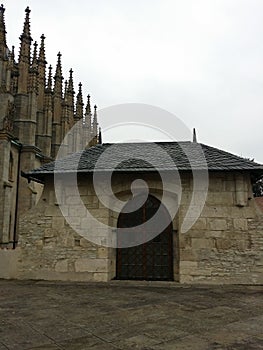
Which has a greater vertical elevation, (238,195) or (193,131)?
(193,131)

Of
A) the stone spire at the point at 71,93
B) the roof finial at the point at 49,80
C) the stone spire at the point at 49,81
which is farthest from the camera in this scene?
the stone spire at the point at 71,93

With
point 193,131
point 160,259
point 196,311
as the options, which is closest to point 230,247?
point 160,259

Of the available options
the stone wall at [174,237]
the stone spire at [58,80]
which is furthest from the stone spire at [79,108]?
the stone wall at [174,237]

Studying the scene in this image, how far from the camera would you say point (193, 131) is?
17.5 m

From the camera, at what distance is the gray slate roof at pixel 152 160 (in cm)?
1025

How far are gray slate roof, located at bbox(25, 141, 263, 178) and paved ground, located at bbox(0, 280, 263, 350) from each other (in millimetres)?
3474

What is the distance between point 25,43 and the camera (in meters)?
27.3

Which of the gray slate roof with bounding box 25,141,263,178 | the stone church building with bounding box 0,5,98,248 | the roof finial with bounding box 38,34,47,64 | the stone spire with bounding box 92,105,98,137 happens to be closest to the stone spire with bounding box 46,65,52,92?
the stone church building with bounding box 0,5,98,248

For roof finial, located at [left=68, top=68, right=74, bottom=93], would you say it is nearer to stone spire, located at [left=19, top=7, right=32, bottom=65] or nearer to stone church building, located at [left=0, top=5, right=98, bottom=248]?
stone church building, located at [left=0, top=5, right=98, bottom=248]

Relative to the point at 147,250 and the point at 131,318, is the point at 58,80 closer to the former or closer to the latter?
the point at 147,250

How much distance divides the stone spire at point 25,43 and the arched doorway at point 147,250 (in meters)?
20.7

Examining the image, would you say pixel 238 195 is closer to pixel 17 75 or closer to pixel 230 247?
pixel 230 247

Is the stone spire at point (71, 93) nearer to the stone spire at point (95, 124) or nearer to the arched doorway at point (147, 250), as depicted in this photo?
the stone spire at point (95, 124)

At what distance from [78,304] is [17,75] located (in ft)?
79.9
